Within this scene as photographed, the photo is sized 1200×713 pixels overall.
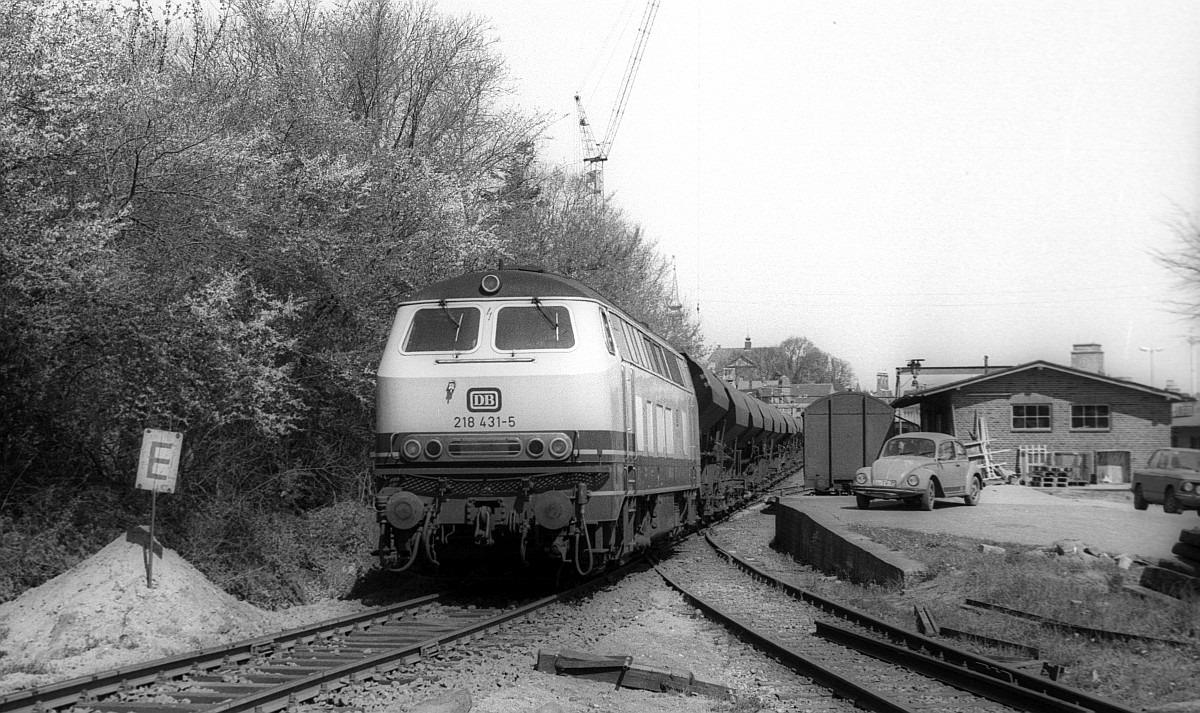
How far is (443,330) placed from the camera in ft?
35.6

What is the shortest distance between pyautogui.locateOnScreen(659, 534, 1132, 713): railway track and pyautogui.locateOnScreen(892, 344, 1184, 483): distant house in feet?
63.5

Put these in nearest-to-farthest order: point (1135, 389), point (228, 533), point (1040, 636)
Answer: point (1040, 636) < point (228, 533) < point (1135, 389)

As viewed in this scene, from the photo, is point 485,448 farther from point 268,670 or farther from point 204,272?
point 204,272

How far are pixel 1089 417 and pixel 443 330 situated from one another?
78.7 feet

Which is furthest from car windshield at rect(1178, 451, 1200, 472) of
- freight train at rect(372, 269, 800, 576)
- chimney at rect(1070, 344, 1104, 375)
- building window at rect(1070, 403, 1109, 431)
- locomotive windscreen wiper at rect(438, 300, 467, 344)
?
chimney at rect(1070, 344, 1104, 375)

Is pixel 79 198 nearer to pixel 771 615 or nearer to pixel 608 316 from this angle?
pixel 608 316

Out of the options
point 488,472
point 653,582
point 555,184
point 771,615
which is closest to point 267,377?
point 488,472

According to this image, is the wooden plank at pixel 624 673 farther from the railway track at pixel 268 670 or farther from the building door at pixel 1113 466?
the building door at pixel 1113 466

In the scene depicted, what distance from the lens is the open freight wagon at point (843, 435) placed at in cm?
2864

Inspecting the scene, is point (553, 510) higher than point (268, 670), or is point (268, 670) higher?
point (553, 510)

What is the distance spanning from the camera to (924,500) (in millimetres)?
21469

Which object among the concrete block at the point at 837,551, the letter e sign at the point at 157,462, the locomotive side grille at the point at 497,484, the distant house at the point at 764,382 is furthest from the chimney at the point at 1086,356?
the distant house at the point at 764,382

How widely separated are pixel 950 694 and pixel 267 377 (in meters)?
9.13

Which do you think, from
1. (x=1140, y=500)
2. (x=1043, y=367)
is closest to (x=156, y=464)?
(x=1140, y=500)
